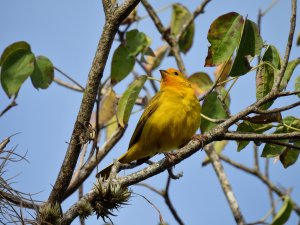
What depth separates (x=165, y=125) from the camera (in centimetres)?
567

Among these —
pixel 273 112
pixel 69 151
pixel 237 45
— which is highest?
pixel 237 45

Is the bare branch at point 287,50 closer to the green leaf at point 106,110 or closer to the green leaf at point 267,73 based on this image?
the green leaf at point 267,73

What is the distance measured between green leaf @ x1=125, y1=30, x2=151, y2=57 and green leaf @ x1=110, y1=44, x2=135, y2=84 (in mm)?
54

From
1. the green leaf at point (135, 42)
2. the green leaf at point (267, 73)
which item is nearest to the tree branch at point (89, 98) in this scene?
the green leaf at point (267, 73)

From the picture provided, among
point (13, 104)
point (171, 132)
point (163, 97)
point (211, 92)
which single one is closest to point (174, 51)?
point (163, 97)

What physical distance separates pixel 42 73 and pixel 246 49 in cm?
219

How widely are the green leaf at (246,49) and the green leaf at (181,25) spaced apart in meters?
3.54

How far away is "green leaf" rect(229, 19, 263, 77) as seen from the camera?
3881 millimetres

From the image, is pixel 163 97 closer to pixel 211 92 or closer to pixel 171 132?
pixel 171 132

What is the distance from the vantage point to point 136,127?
6035mm

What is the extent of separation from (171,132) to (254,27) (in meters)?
1.96

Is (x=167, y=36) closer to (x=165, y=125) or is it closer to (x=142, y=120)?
(x=142, y=120)

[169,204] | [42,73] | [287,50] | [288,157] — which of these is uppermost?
[42,73]

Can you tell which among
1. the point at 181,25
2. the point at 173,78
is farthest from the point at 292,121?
the point at 181,25
